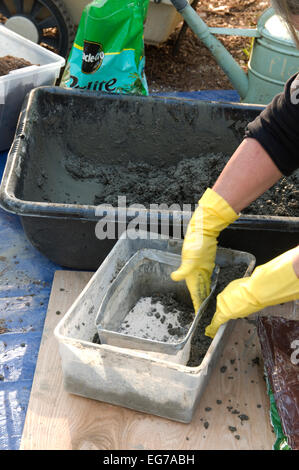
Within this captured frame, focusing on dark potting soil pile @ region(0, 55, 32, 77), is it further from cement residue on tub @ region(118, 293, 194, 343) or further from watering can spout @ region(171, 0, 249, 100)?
cement residue on tub @ region(118, 293, 194, 343)

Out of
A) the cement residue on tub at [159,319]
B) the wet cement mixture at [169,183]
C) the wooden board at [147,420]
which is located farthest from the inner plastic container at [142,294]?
the wet cement mixture at [169,183]

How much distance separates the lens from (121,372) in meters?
1.07

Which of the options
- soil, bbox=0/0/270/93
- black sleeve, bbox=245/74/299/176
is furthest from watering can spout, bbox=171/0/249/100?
black sleeve, bbox=245/74/299/176

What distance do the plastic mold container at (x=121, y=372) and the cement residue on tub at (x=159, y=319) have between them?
4.3 inches

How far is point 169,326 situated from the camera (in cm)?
129

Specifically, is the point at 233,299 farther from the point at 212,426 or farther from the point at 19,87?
the point at 19,87

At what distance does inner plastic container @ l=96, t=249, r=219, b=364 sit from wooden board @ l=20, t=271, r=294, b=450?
0.48 feet

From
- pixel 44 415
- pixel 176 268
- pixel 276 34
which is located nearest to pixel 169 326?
pixel 176 268

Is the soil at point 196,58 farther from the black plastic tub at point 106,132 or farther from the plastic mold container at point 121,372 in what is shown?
the plastic mold container at point 121,372

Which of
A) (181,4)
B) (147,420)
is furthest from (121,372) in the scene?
(181,4)

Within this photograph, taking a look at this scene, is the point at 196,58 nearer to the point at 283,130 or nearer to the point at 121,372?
the point at 283,130

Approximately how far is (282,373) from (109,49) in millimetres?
1309

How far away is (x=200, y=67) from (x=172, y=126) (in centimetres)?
163

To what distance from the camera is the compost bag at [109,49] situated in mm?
1771
